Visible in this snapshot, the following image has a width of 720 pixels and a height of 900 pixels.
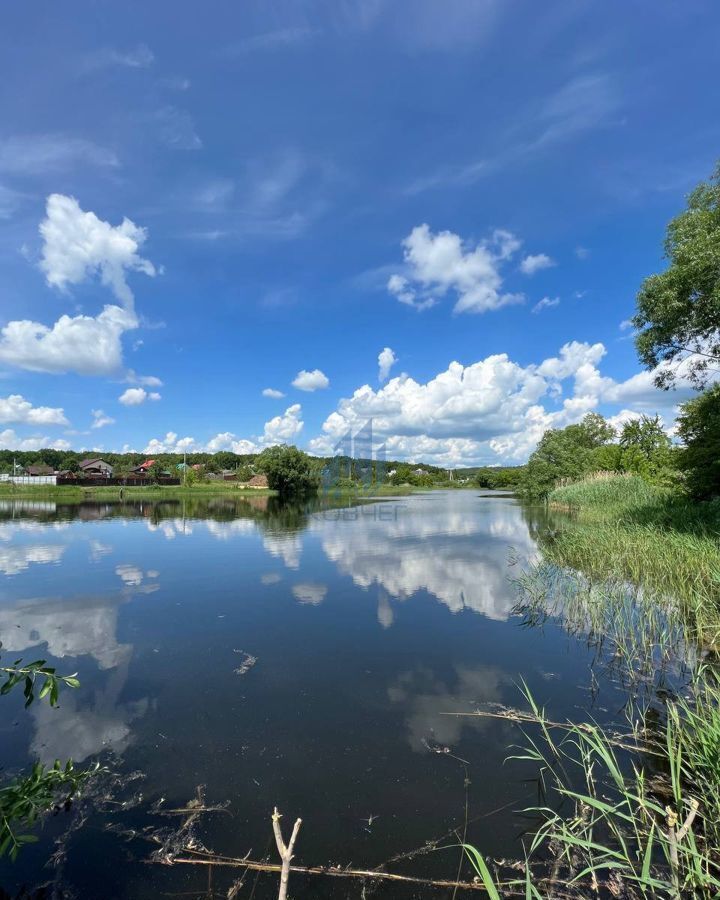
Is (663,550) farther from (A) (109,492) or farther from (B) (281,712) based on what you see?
(A) (109,492)

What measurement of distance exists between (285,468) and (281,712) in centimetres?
6081

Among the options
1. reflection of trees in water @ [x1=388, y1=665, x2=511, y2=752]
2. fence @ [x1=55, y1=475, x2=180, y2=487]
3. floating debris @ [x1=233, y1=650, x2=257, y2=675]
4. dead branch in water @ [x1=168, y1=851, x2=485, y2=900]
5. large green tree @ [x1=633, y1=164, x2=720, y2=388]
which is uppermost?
large green tree @ [x1=633, y1=164, x2=720, y2=388]

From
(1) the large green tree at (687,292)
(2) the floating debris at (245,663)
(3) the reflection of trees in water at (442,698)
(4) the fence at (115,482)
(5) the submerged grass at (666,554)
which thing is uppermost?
(1) the large green tree at (687,292)

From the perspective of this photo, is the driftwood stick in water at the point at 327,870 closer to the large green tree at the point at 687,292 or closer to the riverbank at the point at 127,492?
the large green tree at the point at 687,292

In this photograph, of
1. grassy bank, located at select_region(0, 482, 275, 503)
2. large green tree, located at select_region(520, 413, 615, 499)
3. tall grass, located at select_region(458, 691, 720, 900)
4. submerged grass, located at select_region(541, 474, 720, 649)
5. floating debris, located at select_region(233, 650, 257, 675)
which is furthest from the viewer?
grassy bank, located at select_region(0, 482, 275, 503)

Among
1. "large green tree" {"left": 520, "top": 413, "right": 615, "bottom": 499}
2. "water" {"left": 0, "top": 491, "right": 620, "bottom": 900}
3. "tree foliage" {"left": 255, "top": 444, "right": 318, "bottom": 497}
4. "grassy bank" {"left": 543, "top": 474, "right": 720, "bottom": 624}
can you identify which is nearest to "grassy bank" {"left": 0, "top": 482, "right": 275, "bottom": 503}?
"tree foliage" {"left": 255, "top": 444, "right": 318, "bottom": 497}

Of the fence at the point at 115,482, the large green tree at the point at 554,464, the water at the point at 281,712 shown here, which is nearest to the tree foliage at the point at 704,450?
the water at the point at 281,712

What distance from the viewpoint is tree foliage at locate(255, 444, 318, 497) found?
65.4 meters

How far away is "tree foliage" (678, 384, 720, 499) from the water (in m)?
9.29

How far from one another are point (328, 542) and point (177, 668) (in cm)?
1249

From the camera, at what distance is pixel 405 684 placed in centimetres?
632

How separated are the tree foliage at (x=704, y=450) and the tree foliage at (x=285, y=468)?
53.5 m

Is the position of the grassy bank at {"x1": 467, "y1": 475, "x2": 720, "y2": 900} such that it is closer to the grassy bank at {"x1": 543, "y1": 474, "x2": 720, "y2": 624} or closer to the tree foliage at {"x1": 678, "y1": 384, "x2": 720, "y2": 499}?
the grassy bank at {"x1": 543, "y1": 474, "x2": 720, "y2": 624}

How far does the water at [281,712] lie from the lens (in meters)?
3.55
